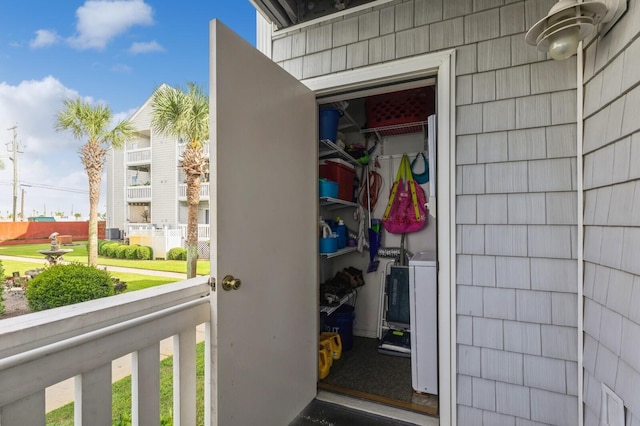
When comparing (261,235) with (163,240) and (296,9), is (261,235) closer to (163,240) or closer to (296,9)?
(296,9)

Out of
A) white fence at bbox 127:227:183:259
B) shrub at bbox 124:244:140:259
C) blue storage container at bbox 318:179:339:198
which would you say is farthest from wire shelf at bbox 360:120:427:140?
shrub at bbox 124:244:140:259

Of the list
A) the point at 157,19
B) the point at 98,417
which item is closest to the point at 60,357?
the point at 98,417

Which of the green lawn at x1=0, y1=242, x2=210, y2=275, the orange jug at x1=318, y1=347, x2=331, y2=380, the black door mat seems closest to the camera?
the black door mat

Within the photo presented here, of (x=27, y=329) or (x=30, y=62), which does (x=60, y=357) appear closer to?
(x=27, y=329)

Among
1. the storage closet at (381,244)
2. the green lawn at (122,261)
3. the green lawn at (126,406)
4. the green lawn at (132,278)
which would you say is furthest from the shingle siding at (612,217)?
the green lawn at (122,261)

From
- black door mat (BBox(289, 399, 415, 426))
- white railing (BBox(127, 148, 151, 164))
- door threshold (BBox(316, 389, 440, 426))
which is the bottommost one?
black door mat (BBox(289, 399, 415, 426))

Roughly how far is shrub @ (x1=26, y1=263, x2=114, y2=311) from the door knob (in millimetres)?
3115

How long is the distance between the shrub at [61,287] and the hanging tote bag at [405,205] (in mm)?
3432

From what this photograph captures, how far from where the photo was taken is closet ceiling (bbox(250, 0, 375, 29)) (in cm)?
193

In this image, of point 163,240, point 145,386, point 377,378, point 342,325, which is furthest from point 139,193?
point 145,386

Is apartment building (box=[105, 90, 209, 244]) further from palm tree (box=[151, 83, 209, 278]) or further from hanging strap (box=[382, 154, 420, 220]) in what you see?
hanging strap (box=[382, 154, 420, 220])

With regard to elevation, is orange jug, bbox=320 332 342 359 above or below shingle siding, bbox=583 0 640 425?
below

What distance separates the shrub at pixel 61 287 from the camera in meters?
3.15

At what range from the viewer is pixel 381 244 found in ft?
10.5
